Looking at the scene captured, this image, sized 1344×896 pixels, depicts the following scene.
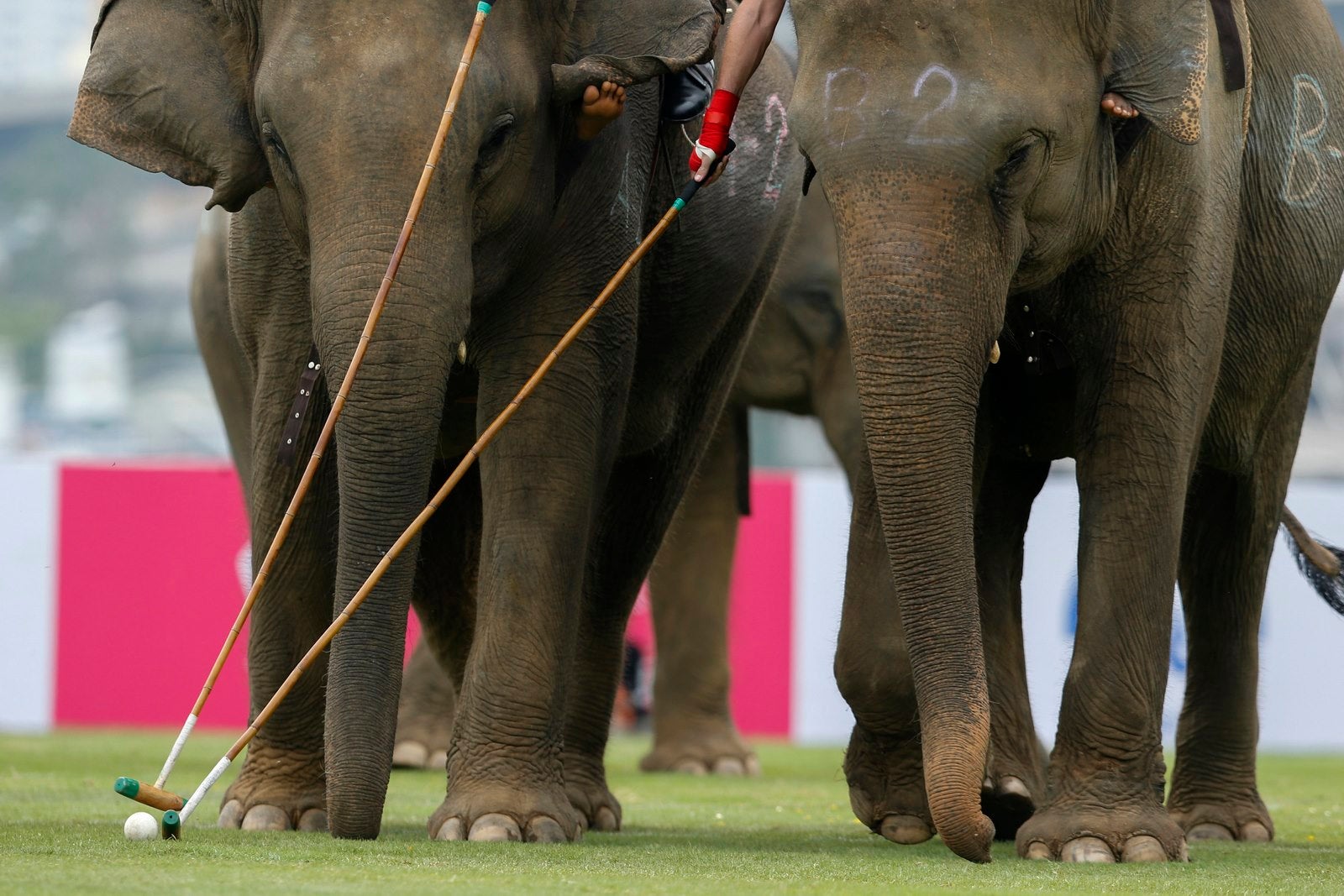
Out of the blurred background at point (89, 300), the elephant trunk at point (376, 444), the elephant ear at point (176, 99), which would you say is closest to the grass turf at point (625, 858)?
the elephant trunk at point (376, 444)

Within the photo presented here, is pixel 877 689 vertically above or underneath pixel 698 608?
underneath

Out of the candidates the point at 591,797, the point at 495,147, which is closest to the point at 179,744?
→ the point at 495,147

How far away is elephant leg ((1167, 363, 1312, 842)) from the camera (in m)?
6.98

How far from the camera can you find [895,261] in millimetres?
5023

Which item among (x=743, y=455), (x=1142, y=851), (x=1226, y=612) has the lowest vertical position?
(x=1142, y=851)

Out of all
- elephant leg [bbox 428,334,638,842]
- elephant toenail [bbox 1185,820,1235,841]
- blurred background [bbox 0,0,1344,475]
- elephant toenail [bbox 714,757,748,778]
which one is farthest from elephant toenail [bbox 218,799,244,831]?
blurred background [bbox 0,0,1344,475]

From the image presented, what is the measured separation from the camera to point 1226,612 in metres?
7.11

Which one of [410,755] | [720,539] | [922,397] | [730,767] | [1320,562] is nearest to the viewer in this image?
[922,397]

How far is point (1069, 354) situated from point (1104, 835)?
3.74ft

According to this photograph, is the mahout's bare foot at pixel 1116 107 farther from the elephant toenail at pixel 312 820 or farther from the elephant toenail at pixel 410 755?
the elephant toenail at pixel 410 755

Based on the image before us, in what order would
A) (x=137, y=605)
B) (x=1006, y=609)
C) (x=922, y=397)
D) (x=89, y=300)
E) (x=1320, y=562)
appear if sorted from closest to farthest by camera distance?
1. (x=922, y=397)
2. (x=1006, y=609)
3. (x=1320, y=562)
4. (x=137, y=605)
5. (x=89, y=300)

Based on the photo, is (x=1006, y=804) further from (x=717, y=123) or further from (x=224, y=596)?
(x=224, y=596)

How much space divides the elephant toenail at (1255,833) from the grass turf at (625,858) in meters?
0.08

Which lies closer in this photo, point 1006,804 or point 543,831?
point 543,831
